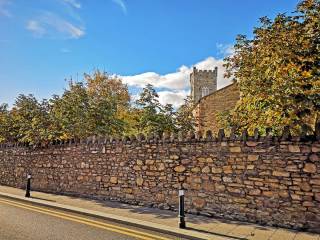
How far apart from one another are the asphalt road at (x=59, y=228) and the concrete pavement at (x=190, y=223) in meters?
0.49

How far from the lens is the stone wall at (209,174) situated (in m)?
6.99

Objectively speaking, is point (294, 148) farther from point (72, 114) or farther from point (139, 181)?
point (72, 114)

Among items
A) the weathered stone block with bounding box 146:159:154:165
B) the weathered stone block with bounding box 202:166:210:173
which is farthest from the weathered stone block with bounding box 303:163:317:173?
the weathered stone block with bounding box 146:159:154:165

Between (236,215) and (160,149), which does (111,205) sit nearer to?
(160,149)

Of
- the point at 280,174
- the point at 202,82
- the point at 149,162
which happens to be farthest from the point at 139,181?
the point at 202,82

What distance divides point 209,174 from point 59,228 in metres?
4.12

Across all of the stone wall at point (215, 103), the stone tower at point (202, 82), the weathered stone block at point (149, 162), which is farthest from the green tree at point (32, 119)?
the stone tower at point (202, 82)

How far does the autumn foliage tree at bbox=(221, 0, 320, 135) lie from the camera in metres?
7.12

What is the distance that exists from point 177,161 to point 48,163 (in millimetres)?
7166

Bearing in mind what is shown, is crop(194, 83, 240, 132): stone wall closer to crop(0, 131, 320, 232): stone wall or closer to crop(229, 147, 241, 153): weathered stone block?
crop(0, 131, 320, 232): stone wall

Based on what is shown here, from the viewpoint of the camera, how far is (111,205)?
32.7 feet

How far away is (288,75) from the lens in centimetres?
716

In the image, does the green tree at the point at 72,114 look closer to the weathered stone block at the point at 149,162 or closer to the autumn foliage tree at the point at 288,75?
the weathered stone block at the point at 149,162

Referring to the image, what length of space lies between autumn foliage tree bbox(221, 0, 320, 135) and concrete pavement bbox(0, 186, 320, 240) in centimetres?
249
